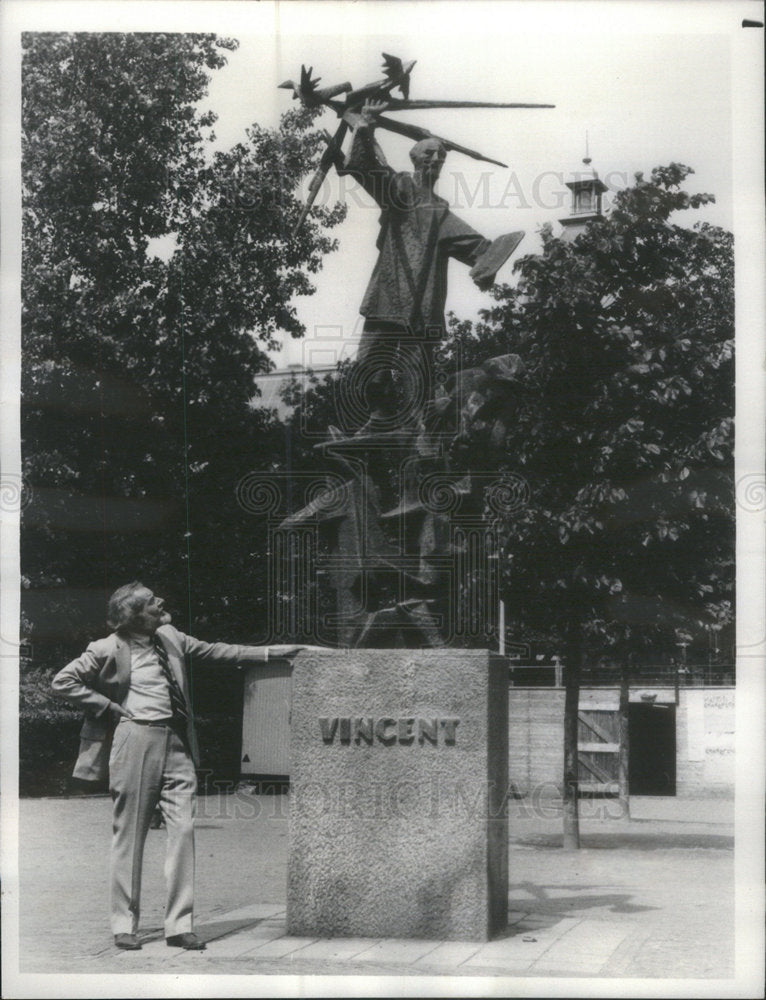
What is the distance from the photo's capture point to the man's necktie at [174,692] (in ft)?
26.1

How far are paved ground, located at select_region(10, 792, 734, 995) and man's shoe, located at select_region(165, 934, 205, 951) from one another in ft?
0.26

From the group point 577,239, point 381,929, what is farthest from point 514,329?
point 381,929

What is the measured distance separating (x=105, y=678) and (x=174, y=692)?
39 cm

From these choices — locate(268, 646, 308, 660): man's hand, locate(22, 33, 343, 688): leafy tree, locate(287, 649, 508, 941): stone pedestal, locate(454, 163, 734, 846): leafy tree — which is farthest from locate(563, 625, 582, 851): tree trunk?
locate(268, 646, 308, 660): man's hand

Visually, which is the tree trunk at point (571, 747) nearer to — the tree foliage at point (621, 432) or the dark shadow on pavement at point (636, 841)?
the tree foliage at point (621, 432)

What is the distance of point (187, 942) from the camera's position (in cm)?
770

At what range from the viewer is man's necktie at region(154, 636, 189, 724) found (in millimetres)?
7966

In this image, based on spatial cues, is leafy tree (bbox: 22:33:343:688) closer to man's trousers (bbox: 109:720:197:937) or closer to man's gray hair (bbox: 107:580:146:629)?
man's gray hair (bbox: 107:580:146:629)

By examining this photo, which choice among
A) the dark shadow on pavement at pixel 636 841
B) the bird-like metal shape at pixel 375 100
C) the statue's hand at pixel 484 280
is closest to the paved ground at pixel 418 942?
the dark shadow on pavement at pixel 636 841

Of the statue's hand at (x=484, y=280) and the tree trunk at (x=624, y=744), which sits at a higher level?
the statue's hand at (x=484, y=280)

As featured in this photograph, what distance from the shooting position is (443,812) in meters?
8.02

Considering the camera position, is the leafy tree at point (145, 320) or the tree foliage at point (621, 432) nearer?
the tree foliage at point (621, 432)

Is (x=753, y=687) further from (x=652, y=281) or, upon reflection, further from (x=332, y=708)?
(x=652, y=281)

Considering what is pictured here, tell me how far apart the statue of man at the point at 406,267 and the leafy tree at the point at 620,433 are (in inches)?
181
